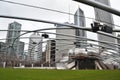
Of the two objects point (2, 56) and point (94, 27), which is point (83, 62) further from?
point (94, 27)

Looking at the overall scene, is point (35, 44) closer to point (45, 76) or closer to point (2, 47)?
point (2, 47)

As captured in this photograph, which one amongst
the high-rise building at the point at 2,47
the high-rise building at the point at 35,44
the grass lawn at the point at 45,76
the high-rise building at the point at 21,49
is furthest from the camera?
the high-rise building at the point at 2,47

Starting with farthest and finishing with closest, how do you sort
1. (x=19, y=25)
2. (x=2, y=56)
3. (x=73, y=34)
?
(x=2, y=56)
(x=19, y=25)
(x=73, y=34)

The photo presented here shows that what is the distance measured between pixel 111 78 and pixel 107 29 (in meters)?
2.55

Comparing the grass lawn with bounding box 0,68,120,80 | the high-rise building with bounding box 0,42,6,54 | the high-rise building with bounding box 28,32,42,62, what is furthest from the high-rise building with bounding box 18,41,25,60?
the grass lawn with bounding box 0,68,120,80

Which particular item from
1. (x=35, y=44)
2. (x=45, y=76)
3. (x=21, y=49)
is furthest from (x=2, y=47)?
(x=45, y=76)

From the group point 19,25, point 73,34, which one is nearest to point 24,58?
point 19,25

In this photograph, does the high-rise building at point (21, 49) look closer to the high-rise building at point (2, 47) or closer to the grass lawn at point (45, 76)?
the high-rise building at point (2, 47)

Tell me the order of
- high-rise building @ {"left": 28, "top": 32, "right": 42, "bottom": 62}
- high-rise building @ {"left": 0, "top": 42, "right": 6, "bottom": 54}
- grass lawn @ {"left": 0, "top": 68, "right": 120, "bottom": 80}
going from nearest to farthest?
grass lawn @ {"left": 0, "top": 68, "right": 120, "bottom": 80} < high-rise building @ {"left": 28, "top": 32, "right": 42, "bottom": 62} < high-rise building @ {"left": 0, "top": 42, "right": 6, "bottom": 54}

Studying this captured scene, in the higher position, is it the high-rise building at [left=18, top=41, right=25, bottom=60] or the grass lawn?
the high-rise building at [left=18, top=41, right=25, bottom=60]

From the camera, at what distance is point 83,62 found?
194 ft

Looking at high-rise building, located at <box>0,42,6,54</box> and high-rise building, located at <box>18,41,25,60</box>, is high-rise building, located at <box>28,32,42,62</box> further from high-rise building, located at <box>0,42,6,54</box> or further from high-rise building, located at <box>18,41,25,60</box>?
high-rise building, located at <box>0,42,6,54</box>

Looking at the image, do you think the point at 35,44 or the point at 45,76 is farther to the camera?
the point at 35,44

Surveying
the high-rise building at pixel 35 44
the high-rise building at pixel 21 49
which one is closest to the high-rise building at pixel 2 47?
the high-rise building at pixel 21 49
